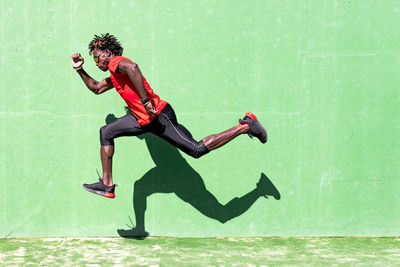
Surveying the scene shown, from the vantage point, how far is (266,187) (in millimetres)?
5148

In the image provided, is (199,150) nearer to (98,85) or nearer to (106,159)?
(106,159)

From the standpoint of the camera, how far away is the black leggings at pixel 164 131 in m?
4.33

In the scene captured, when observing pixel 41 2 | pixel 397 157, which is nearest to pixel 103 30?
pixel 41 2

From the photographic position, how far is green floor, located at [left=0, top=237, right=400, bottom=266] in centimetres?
438

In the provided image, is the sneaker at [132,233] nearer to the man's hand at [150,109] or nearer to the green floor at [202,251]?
the green floor at [202,251]

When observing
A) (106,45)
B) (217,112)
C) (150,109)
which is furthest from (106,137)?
(217,112)

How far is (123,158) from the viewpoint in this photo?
5.09 meters

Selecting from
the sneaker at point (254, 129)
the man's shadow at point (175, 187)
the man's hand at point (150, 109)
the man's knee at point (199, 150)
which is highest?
the man's hand at point (150, 109)

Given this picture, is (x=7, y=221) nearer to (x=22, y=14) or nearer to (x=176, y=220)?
(x=176, y=220)

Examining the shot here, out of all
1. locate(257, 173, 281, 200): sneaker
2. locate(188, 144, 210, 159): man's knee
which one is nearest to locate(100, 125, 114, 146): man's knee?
locate(188, 144, 210, 159): man's knee

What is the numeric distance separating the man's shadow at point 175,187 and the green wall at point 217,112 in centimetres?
2

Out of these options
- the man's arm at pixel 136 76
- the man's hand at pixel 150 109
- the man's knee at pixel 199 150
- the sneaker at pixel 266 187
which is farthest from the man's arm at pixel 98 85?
the sneaker at pixel 266 187

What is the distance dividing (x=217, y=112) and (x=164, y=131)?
→ 90 cm

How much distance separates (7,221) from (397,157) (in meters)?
4.55
